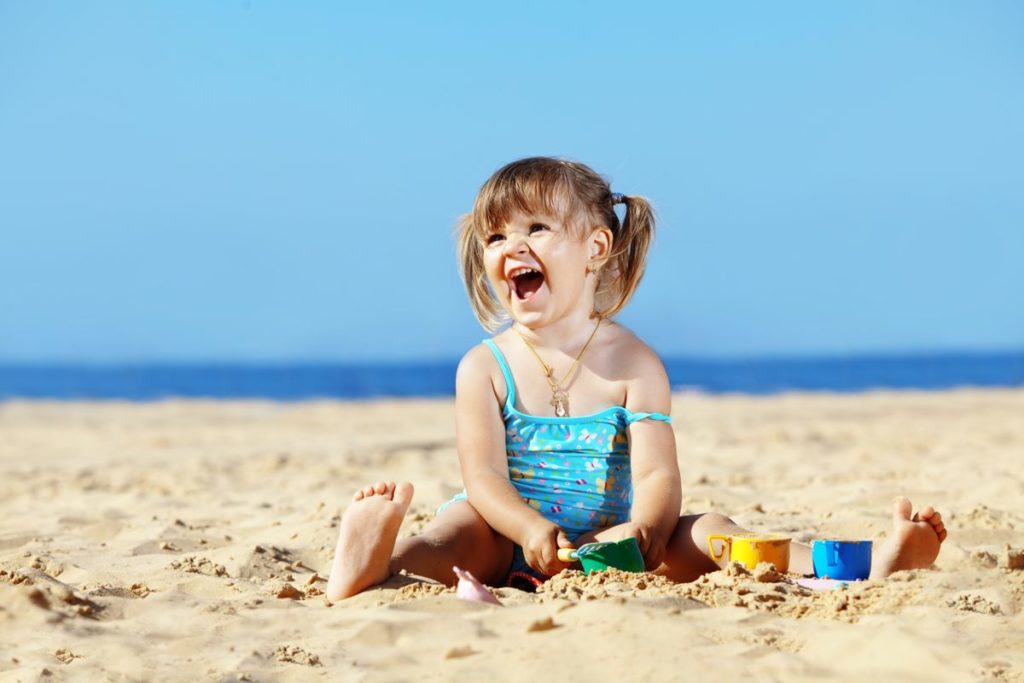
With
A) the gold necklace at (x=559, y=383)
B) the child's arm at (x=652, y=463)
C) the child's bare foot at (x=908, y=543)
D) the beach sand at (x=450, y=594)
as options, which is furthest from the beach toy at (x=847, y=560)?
the gold necklace at (x=559, y=383)

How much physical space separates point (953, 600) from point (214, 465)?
533cm

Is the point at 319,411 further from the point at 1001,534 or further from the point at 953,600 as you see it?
the point at 953,600

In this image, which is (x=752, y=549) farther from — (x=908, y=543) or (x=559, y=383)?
(x=559, y=383)

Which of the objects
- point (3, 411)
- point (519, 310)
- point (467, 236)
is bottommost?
point (3, 411)

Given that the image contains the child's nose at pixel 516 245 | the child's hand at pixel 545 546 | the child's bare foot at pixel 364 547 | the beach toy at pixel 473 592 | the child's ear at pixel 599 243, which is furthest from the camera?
the child's ear at pixel 599 243

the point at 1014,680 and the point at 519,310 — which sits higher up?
the point at 519,310

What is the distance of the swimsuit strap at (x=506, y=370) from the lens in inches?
123

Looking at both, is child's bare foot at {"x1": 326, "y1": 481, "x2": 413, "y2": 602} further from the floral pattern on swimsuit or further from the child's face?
the child's face

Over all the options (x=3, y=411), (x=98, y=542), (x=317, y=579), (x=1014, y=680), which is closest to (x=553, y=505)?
(x=317, y=579)

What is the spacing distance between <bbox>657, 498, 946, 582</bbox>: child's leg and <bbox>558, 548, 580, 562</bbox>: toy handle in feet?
1.21

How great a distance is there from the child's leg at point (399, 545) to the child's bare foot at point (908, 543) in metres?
0.95

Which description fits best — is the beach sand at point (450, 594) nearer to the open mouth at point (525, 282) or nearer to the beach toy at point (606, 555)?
the beach toy at point (606, 555)

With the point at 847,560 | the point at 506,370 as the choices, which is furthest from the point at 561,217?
the point at 847,560

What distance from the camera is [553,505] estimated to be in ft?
10.1
